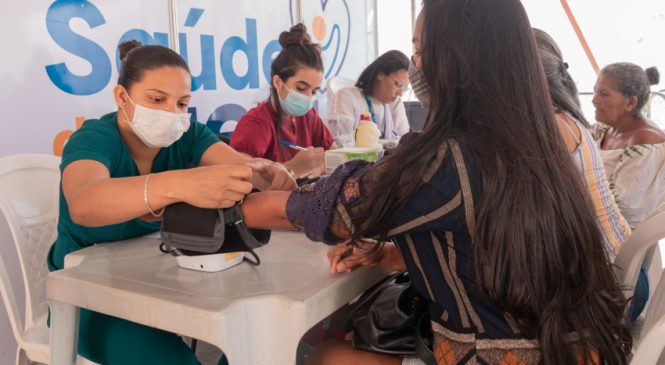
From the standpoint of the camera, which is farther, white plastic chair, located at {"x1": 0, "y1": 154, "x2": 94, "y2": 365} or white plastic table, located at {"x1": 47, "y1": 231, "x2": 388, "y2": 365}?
white plastic chair, located at {"x1": 0, "y1": 154, "x2": 94, "y2": 365}

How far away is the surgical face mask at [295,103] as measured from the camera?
7.61 feet

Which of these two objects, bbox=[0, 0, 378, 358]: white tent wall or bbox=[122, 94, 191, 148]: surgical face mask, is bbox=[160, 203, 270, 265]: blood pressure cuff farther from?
bbox=[0, 0, 378, 358]: white tent wall

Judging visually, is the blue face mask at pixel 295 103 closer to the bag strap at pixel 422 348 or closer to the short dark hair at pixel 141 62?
the short dark hair at pixel 141 62

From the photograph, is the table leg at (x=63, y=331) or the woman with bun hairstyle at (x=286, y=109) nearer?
the table leg at (x=63, y=331)

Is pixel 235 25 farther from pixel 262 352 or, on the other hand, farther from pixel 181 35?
pixel 262 352

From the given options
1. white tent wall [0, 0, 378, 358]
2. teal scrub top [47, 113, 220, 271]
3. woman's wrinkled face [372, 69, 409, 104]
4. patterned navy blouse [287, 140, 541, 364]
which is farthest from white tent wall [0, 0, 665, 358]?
teal scrub top [47, 113, 220, 271]

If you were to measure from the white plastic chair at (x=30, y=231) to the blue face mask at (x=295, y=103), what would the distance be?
1006mm

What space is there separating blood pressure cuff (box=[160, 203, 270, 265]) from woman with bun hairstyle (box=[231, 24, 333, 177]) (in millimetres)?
1251

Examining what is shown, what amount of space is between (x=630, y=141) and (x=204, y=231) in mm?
1857

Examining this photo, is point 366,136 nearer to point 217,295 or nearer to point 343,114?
point 343,114

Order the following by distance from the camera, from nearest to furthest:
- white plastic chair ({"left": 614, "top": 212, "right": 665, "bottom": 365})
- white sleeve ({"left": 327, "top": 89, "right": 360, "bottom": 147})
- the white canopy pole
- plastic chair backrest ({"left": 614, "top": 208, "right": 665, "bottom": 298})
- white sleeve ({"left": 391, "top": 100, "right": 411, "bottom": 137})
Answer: white plastic chair ({"left": 614, "top": 212, "right": 665, "bottom": 365}) → plastic chair backrest ({"left": 614, "top": 208, "right": 665, "bottom": 298}) → the white canopy pole → white sleeve ({"left": 327, "top": 89, "right": 360, "bottom": 147}) → white sleeve ({"left": 391, "top": 100, "right": 411, "bottom": 137})

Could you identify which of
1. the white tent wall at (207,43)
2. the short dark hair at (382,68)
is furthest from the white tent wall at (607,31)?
the short dark hair at (382,68)

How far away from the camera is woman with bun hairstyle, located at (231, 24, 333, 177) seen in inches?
88.0

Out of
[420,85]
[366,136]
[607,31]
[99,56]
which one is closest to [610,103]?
[366,136]
